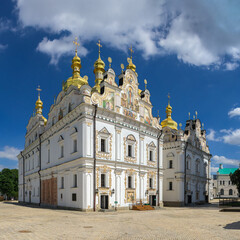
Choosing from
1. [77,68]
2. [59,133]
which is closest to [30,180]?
[59,133]

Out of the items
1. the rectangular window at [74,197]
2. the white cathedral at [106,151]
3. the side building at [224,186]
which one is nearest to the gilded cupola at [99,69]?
the white cathedral at [106,151]

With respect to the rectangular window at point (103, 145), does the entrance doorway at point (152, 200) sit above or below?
below

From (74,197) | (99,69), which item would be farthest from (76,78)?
(74,197)

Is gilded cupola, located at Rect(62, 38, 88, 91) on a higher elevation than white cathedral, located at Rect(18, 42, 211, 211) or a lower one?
higher

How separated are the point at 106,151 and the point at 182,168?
15.3 metres

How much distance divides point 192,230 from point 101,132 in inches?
558

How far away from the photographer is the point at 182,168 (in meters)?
37.8

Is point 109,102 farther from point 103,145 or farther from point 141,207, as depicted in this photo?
point 141,207

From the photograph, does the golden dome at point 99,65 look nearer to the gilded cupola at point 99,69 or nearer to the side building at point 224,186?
the gilded cupola at point 99,69

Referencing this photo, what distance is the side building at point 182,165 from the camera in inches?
1478

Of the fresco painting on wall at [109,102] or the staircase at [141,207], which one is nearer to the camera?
the fresco painting on wall at [109,102]

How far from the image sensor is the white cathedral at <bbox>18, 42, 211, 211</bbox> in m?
25.2

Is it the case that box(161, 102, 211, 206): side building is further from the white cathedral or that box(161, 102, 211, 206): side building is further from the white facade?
the white cathedral

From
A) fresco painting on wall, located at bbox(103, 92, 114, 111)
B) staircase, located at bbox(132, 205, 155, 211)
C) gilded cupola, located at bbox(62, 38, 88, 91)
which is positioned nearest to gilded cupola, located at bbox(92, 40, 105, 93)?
gilded cupola, located at bbox(62, 38, 88, 91)
